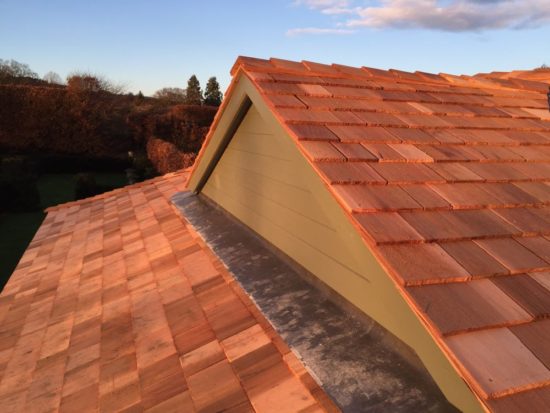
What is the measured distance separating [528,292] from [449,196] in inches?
26.8

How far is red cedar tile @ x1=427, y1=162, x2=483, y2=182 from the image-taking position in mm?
2258

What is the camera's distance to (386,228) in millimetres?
1688

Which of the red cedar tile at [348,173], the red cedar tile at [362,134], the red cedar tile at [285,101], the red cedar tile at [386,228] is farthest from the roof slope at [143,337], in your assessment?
the red cedar tile at [285,101]

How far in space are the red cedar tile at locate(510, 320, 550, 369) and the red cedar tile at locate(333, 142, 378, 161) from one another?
1.14m

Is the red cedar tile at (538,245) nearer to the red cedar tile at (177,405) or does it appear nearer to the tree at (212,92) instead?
the red cedar tile at (177,405)

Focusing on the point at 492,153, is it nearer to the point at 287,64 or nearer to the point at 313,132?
the point at 313,132

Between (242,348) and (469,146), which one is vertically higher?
(469,146)

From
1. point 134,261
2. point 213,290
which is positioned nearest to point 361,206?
point 213,290

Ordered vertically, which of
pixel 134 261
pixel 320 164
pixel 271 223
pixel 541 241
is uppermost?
pixel 320 164

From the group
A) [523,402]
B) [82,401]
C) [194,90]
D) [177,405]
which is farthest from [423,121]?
[194,90]

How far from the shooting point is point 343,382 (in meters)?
1.70

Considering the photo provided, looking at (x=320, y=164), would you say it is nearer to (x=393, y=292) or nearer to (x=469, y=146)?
(x=393, y=292)

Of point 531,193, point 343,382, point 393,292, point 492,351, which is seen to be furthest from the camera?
point 531,193

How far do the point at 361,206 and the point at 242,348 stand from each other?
111cm
